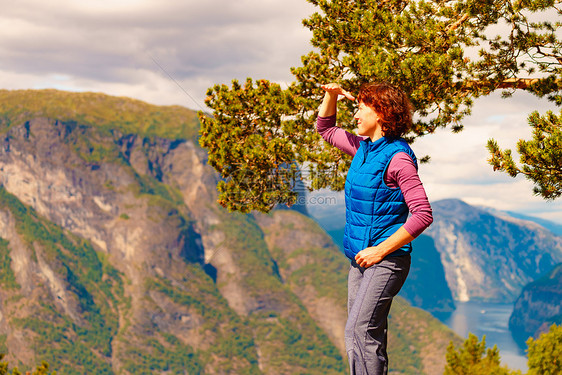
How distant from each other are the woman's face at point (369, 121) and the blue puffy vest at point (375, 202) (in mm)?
129

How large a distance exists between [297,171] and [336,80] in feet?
10.9

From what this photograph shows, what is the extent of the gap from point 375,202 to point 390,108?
2.92 ft

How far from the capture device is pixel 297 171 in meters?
16.8

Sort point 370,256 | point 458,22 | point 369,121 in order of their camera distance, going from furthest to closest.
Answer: point 458,22 → point 369,121 → point 370,256

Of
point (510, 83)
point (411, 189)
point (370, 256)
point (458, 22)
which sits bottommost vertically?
point (370, 256)

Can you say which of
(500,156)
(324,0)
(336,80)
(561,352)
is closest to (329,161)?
(336,80)

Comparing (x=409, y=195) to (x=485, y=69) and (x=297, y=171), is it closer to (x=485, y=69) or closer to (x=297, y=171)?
(x=485, y=69)

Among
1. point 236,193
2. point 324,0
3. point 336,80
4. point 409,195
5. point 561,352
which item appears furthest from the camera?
point 561,352

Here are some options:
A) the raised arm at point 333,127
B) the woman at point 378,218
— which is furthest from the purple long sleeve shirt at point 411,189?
the raised arm at point 333,127

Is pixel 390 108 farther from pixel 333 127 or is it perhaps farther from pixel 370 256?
pixel 370 256

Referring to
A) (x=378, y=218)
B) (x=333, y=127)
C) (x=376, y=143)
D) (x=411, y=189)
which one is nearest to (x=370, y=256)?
(x=378, y=218)

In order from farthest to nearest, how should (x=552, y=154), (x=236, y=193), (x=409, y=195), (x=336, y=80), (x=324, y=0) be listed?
(x=236, y=193) → (x=324, y=0) → (x=336, y=80) → (x=552, y=154) → (x=409, y=195)

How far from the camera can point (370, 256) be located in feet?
15.7

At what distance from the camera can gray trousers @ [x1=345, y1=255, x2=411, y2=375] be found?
4.88 meters
